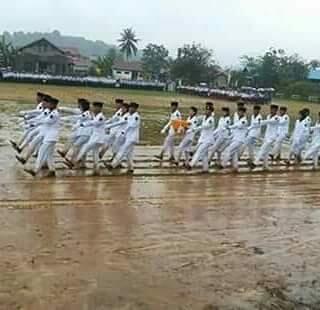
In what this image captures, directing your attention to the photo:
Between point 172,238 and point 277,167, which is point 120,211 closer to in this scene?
point 172,238

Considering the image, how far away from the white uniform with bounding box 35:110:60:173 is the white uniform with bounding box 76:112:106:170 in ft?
3.51

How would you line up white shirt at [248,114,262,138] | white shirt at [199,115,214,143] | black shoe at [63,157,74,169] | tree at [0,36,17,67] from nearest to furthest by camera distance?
black shoe at [63,157,74,169], white shirt at [199,115,214,143], white shirt at [248,114,262,138], tree at [0,36,17,67]

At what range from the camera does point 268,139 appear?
18141mm

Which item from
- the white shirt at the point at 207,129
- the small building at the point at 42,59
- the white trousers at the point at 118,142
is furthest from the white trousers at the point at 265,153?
the small building at the point at 42,59

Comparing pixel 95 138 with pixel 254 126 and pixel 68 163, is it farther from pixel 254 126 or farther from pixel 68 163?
pixel 254 126

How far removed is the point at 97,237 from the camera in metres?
9.67

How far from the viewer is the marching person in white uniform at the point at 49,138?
13.8 metres

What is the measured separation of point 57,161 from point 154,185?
112 inches

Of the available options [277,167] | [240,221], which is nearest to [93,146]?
[240,221]

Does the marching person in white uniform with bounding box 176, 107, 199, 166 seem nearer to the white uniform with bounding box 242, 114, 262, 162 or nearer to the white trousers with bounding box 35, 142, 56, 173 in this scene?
the white uniform with bounding box 242, 114, 262, 162

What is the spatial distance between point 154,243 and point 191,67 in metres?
69.2

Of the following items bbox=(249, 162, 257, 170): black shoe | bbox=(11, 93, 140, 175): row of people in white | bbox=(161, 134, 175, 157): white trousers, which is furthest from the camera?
bbox=(249, 162, 257, 170): black shoe

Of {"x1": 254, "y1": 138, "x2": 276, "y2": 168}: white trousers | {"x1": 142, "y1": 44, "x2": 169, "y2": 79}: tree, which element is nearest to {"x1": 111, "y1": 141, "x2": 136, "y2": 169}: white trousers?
{"x1": 254, "y1": 138, "x2": 276, "y2": 168}: white trousers

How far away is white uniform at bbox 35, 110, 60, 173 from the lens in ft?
45.3
